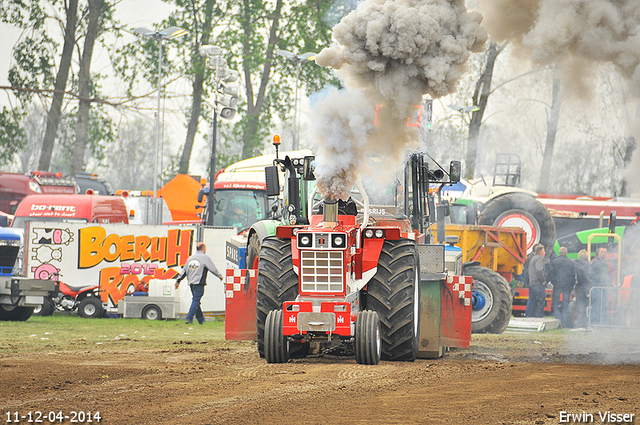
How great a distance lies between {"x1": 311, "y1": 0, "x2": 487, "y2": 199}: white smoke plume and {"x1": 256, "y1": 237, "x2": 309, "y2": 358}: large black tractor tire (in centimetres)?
130

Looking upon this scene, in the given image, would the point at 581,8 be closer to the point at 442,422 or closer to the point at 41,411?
the point at 442,422

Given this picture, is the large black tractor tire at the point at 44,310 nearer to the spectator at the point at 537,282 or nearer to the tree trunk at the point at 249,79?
the spectator at the point at 537,282

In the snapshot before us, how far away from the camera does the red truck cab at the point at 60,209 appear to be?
20.2 metres

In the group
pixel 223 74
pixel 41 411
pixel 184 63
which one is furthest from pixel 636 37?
pixel 184 63

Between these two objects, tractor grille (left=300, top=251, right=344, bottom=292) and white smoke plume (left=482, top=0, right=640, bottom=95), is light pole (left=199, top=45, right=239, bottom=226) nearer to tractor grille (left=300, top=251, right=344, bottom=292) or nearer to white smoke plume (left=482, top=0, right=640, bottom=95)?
white smoke plume (left=482, top=0, right=640, bottom=95)

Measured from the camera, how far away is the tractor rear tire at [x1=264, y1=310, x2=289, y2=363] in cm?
910

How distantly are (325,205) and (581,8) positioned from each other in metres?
4.00

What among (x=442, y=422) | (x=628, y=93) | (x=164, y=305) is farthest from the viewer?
(x=164, y=305)

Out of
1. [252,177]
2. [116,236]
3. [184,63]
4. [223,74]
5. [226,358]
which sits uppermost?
[184,63]

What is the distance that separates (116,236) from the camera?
18.1m

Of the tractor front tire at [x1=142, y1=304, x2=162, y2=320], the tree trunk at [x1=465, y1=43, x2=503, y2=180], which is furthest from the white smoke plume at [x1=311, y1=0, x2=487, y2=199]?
the tree trunk at [x1=465, y1=43, x2=503, y2=180]

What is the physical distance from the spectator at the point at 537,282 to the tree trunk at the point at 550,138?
2941 millimetres

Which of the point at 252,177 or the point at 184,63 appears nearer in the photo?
the point at 252,177

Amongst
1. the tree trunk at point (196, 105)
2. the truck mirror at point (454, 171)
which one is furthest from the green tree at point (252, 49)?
the truck mirror at point (454, 171)
